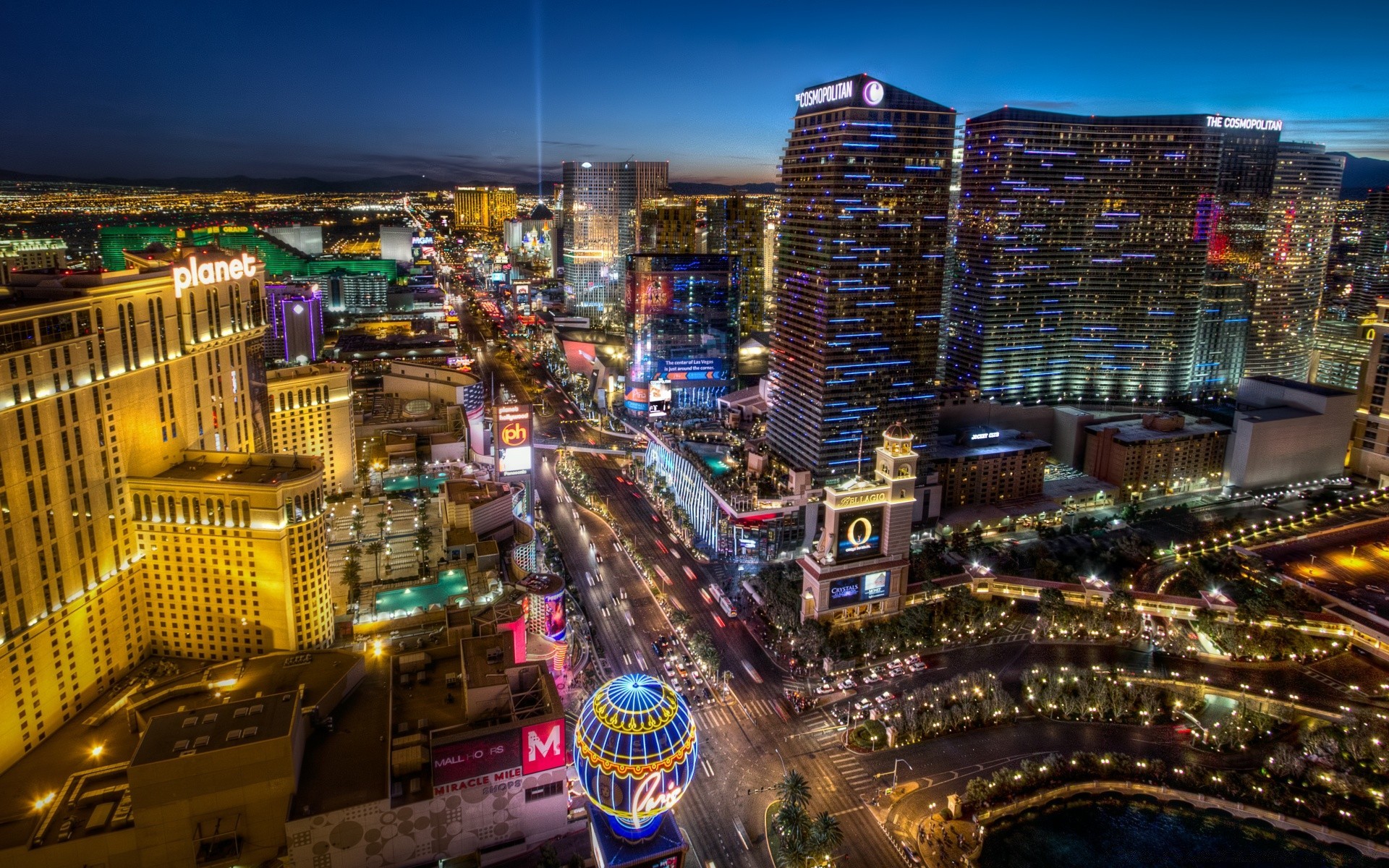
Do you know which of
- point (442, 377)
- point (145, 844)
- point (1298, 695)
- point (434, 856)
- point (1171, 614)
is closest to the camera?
point (145, 844)

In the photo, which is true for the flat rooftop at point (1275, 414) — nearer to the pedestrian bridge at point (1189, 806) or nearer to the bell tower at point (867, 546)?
the bell tower at point (867, 546)

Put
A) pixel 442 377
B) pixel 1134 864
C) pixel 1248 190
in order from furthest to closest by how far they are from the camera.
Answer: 1. pixel 1248 190
2. pixel 442 377
3. pixel 1134 864

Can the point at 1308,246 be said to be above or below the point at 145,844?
above

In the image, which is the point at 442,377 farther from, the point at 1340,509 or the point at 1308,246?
the point at 1308,246

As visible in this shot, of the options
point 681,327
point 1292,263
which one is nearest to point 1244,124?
point 1292,263

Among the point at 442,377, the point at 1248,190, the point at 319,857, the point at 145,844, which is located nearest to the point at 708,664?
the point at 319,857

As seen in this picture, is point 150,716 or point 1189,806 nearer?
point 150,716

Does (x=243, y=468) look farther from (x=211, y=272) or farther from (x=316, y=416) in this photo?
(x=316, y=416)

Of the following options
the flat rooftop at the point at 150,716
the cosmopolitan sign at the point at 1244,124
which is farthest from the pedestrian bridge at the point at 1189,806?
the cosmopolitan sign at the point at 1244,124

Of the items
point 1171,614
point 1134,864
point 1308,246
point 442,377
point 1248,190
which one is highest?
point 1248,190
